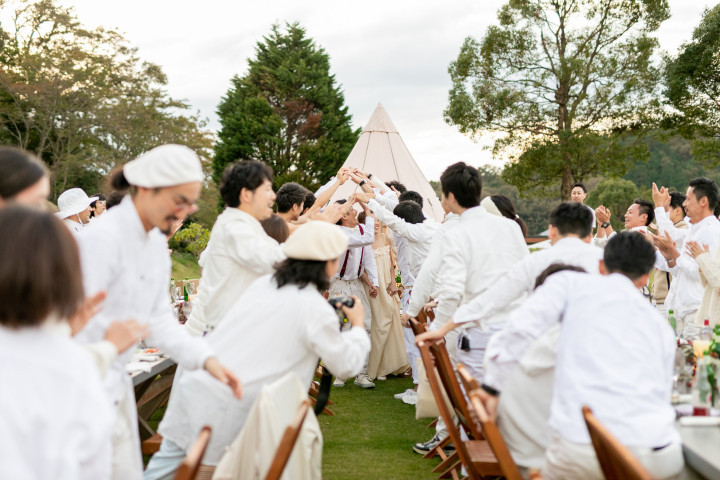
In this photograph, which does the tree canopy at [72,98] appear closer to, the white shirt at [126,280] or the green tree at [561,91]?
the green tree at [561,91]

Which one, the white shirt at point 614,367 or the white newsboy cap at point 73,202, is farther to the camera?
the white newsboy cap at point 73,202

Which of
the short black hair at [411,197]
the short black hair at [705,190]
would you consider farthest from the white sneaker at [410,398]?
the short black hair at [705,190]

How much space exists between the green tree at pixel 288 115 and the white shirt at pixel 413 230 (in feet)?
107

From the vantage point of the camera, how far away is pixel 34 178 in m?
2.87

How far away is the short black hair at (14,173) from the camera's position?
2.82 m

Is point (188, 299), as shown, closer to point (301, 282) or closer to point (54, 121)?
point (301, 282)

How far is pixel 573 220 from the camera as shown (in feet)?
13.5

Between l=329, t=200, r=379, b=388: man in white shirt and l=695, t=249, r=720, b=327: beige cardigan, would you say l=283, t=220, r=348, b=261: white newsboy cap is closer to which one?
l=695, t=249, r=720, b=327: beige cardigan

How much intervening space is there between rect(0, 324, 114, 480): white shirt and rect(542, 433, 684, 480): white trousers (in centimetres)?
169

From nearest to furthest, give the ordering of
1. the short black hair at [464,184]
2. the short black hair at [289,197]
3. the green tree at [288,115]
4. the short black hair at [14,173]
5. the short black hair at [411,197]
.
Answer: the short black hair at [14,173] < the short black hair at [464,184] < the short black hair at [289,197] < the short black hair at [411,197] < the green tree at [288,115]

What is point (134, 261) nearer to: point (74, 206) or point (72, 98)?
point (74, 206)

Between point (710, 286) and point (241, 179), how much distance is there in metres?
3.63

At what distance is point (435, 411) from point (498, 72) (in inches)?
1046

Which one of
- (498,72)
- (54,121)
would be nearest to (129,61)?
(54,121)
